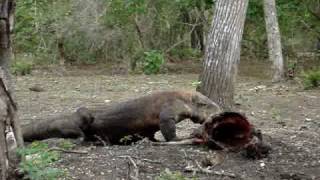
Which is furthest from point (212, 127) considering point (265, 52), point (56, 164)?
point (265, 52)

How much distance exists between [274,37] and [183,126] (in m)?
7.97

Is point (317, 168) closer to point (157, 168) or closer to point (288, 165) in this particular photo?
point (288, 165)

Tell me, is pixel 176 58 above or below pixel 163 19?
below

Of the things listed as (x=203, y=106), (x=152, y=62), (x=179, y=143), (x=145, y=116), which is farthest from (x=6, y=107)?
(x=152, y=62)

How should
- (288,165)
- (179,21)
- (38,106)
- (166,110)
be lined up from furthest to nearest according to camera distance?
1. (179,21)
2. (38,106)
3. (166,110)
4. (288,165)

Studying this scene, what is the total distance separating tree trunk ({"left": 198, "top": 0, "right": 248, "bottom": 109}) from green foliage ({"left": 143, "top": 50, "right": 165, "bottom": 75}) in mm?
9444

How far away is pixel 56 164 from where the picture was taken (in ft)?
16.8

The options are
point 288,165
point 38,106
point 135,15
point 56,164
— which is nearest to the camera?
point 56,164

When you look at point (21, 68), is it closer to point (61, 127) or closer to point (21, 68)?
point (21, 68)

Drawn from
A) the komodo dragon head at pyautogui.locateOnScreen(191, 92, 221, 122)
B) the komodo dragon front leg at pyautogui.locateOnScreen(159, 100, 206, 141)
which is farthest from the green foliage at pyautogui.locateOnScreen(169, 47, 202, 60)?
the komodo dragon front leg at pyautogui.locateOnScreen(159, 100, 206, 141)

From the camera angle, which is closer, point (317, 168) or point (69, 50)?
point (317, 168)

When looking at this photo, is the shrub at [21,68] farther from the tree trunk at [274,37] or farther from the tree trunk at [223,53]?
the tree trunk at [223,53]

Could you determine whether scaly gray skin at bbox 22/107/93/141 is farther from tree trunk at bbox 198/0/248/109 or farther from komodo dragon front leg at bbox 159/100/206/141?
tree trunk at bbox 198/0/248/109

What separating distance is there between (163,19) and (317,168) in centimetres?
1777
